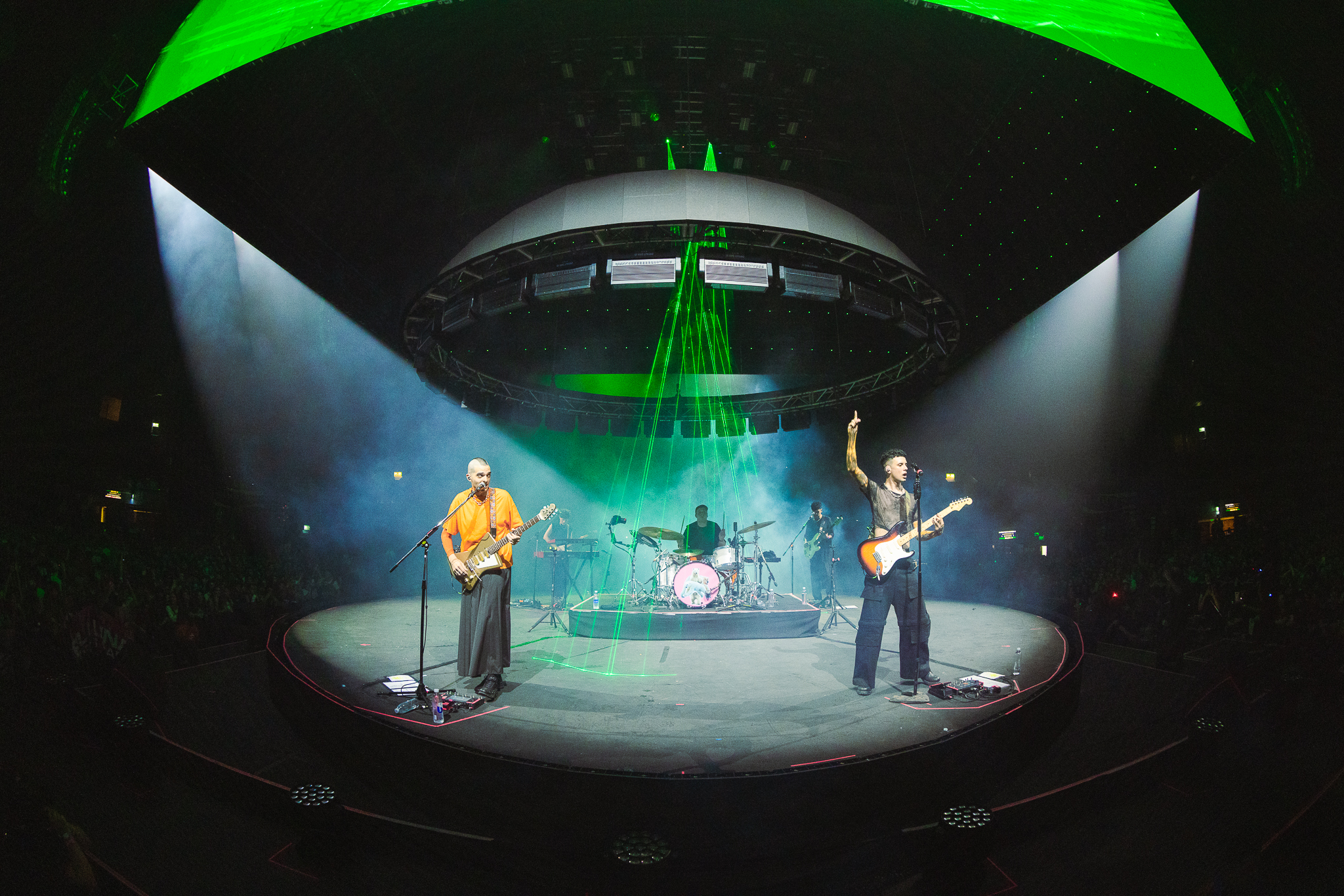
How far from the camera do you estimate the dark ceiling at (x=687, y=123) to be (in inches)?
186

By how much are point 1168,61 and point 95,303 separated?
10.7m

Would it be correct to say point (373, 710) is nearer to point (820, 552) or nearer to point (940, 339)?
point (940, 339)

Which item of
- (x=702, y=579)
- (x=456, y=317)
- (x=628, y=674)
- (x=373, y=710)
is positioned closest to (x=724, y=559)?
(x=702, y=579)

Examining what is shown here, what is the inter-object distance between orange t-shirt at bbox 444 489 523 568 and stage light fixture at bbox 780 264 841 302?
3.72 m

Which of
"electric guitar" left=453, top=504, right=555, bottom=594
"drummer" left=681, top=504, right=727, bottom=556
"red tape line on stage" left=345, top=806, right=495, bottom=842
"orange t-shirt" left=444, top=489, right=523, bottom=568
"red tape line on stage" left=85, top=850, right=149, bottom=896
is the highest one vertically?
"orange t-shirt" left=444, top=489, right=523, bottom=568

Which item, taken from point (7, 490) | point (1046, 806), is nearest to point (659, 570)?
point (1046, 806)

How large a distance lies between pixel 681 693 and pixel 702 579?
333 cm

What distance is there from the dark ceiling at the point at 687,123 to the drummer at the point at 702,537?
489cm

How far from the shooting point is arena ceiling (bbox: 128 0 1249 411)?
4473 millimetres

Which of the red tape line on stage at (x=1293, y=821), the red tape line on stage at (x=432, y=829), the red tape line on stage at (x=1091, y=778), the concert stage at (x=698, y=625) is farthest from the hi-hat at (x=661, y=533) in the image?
the red tape line on stage at (x=1293, y=821)

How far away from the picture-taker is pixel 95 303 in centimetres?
681

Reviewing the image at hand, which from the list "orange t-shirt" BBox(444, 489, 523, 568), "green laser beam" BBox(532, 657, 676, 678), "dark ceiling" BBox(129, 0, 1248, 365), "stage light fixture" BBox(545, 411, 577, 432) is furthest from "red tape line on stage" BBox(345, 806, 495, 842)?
"stage light fixture" BBox(545, 411, 577, 432)

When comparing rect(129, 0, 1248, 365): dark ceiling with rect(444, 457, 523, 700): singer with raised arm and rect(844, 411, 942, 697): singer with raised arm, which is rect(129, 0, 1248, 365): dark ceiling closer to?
rect(844, 411, 942, 697): singer with raised arm

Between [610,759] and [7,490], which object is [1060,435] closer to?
[610,759]
